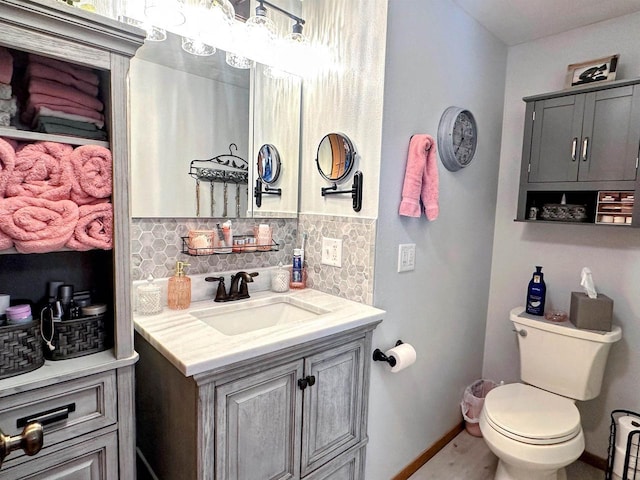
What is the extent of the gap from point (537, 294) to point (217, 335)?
1.79 metres

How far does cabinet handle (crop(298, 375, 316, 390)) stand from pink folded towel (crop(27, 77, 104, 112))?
3.37ft

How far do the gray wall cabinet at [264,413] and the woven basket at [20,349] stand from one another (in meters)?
0.34

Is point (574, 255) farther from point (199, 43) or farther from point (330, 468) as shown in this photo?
point (199, 43)

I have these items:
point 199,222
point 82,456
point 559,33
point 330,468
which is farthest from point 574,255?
point 82,456

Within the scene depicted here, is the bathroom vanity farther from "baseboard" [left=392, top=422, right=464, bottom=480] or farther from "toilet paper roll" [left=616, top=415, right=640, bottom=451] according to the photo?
"toilet paper roll" [left=616, top=415, right=640, bottom=451]

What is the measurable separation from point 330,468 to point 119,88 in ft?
4.82

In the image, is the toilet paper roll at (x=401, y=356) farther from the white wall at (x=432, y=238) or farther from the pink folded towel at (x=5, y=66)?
the pink folded towel at (x=5, y=66)

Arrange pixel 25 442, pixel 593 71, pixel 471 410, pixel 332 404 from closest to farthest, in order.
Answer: pixel 25 442 → pixel 332 404 → pixel 593 71 → pixel 471 410

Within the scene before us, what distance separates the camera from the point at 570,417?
1597mm

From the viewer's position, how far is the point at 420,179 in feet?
5.15

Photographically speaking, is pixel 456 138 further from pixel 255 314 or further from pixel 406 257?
pixel 255 314

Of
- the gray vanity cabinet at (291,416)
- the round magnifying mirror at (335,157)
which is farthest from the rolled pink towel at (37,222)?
the round magnifying mirror at (335,157)

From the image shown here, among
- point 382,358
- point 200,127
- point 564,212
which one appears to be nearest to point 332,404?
point 382,358

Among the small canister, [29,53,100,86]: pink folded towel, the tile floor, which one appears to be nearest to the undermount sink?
the small canister
